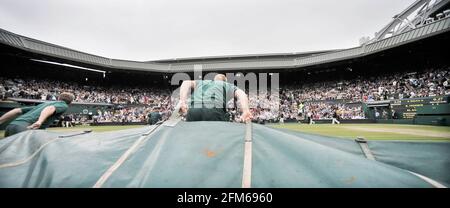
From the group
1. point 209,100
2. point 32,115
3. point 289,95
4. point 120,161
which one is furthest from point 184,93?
point 289,95

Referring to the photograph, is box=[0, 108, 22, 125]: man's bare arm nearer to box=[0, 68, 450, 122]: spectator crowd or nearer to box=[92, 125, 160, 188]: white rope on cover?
box=[92, 125, 160, 188]: white rope on cover

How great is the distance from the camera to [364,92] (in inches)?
1057

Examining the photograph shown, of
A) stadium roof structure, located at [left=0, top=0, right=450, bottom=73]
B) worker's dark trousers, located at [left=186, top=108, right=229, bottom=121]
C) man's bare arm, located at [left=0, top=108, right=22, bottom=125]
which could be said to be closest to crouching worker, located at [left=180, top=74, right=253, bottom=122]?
worker's dark trousers, located at [left=186, top=108, right=229, bottom=121]

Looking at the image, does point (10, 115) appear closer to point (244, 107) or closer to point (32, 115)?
point (32, 115)

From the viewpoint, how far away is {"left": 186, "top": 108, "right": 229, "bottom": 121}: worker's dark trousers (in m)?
3.10

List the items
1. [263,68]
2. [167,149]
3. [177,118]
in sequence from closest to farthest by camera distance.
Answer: [167,149], [177,118], [263,68]

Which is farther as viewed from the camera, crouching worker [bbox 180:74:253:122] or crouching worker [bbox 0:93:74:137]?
crouching worker [bbox 0:93:74:137]

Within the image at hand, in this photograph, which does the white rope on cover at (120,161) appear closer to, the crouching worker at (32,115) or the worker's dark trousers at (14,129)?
the crouching worker at (32,115)

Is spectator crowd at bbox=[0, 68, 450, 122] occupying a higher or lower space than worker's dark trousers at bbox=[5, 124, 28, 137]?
higher

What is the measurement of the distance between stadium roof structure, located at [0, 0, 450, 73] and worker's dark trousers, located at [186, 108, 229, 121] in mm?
25362
